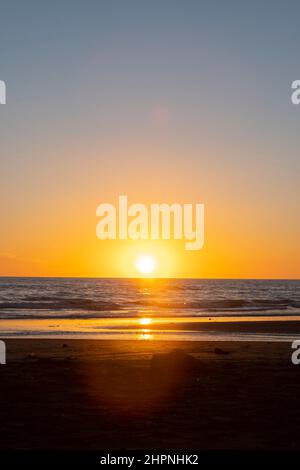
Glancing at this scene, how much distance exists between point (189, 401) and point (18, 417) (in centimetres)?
365

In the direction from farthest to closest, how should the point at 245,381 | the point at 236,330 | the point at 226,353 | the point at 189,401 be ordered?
the point at 236,330, the point at 226,353, the point at 245,381, the point at 189,401

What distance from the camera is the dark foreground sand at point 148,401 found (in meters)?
10.8

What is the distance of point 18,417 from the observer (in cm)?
1234

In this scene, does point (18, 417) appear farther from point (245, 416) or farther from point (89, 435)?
point (245, 416)

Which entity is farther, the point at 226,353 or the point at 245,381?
the point at 226,353

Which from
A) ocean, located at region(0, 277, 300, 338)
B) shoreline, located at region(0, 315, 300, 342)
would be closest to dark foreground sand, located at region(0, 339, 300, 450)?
shoreline, located at region(0, 315, 300, 342)

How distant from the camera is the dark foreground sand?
10.8 m

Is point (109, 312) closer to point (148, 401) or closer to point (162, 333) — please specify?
point (162, 333)

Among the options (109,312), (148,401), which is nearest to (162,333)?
(148,401)

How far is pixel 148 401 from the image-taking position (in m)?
14.0

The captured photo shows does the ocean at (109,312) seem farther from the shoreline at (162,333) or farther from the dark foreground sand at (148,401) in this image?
the dark foreground sand at (148,401)

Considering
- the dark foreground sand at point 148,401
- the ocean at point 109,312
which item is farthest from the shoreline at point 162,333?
the dark foreground sand at point 148,401
